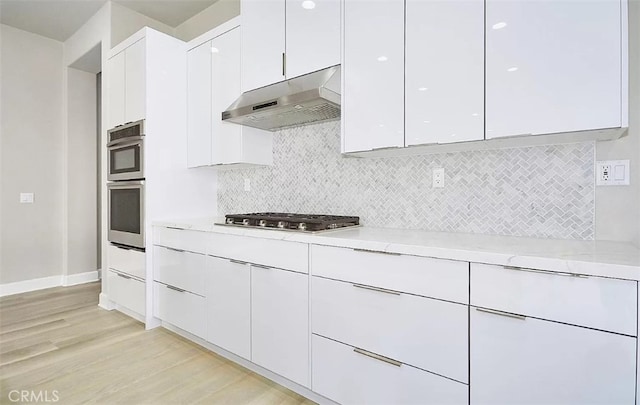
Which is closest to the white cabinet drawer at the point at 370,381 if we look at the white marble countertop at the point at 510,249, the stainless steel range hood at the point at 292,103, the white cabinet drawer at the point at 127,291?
the white marble countertop at the point at 510,249

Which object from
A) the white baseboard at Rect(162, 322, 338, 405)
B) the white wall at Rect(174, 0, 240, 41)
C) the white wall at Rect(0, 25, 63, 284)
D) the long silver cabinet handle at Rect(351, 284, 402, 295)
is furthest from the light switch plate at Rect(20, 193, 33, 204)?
the long silver cabinet handle at Rect(351, 284, 402, 295)

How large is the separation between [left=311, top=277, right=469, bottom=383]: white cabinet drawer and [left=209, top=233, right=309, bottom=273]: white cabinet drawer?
151 mm

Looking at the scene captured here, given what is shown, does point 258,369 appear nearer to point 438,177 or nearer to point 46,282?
point 438,177

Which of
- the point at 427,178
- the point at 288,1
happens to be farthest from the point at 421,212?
the point at 288,1

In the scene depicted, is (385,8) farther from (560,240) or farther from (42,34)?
(42,34)

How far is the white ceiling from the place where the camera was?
128 inches

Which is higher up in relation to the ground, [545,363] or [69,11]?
[69,11]

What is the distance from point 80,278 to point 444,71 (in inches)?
184

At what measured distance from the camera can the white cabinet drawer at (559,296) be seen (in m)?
1.00

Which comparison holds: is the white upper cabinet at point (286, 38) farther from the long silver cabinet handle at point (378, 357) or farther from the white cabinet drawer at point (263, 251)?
the long silver cabinet handle at point (378, 357)

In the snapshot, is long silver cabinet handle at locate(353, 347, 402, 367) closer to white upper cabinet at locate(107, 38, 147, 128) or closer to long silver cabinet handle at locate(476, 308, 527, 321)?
long silver cabinet handle at locate(476, 308, 527, 321)

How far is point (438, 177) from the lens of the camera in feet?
6.28

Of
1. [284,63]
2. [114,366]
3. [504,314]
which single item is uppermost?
[284,63]

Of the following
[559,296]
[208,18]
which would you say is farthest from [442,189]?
[208,18]
